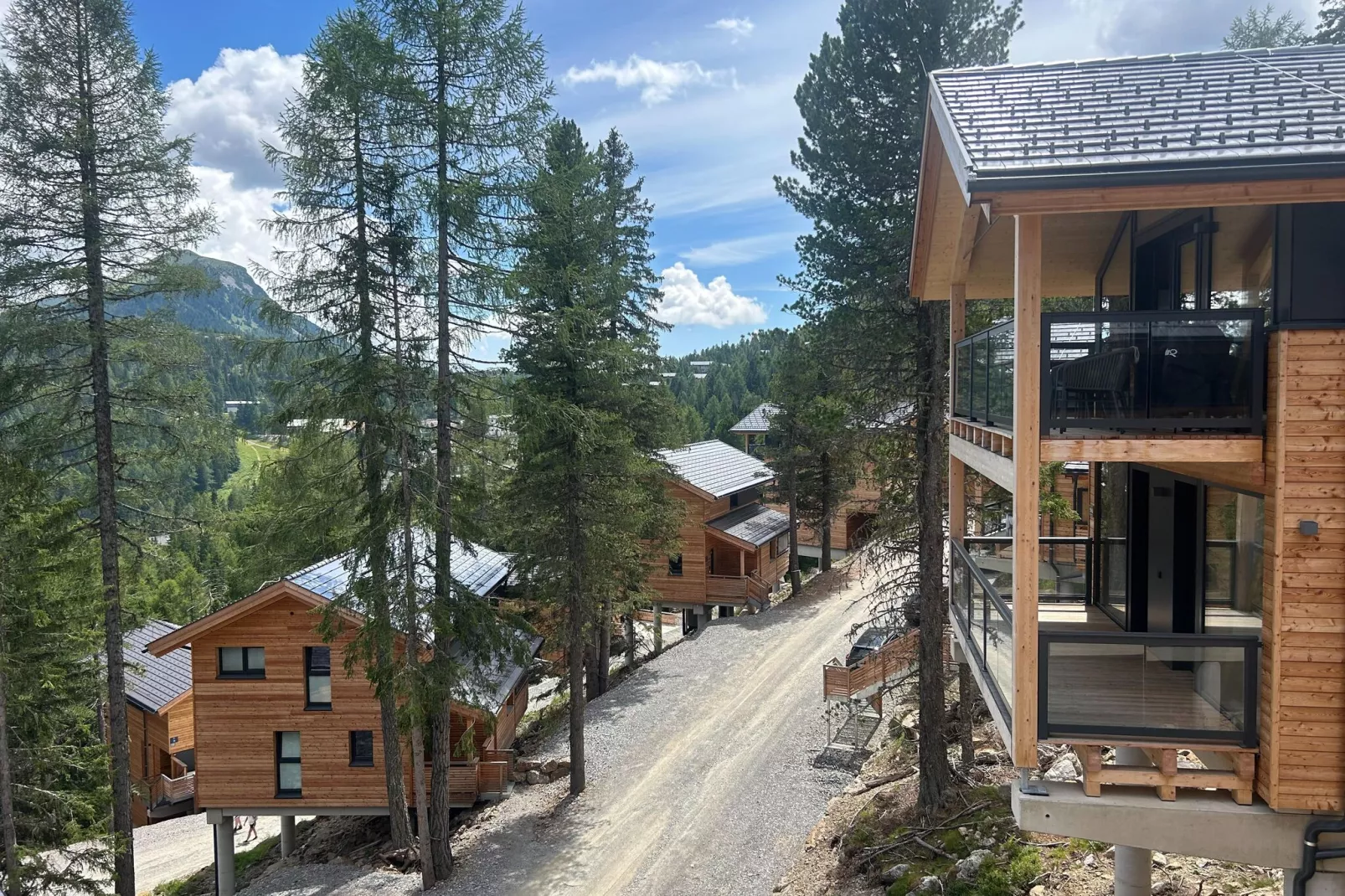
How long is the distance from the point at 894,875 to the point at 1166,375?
888cm

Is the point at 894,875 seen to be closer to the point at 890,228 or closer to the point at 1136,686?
the point at 1136,686

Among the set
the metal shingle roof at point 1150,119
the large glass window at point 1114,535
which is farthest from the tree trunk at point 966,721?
the metal shingle roof at point 1150,119

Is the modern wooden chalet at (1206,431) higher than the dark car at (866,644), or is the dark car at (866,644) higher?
the modern wooden chalet at (1206,431)

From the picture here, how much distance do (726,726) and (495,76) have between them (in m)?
16.6

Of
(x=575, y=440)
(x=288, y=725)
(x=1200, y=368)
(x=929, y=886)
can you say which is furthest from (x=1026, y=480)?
(x=288, y=725)

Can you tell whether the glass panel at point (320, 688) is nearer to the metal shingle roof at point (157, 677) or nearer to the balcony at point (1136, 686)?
the metal shingle roof at point (157, 677)

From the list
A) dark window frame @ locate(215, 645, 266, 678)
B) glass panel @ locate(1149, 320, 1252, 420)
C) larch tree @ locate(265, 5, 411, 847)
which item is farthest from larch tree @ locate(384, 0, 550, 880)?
glass panel @ locate(1149, 320, 1252, 420)

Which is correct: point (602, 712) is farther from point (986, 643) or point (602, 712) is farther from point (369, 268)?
point (986, 643)

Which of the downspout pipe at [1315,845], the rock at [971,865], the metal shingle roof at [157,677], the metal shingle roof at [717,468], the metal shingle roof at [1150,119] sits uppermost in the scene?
the metal shingle roof at [1150,119]

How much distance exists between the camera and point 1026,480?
6.34 m

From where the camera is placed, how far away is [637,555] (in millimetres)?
21625

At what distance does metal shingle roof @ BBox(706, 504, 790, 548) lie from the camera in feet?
112

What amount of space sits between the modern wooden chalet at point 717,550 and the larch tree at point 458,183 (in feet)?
50.5

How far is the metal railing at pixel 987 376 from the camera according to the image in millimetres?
7571
